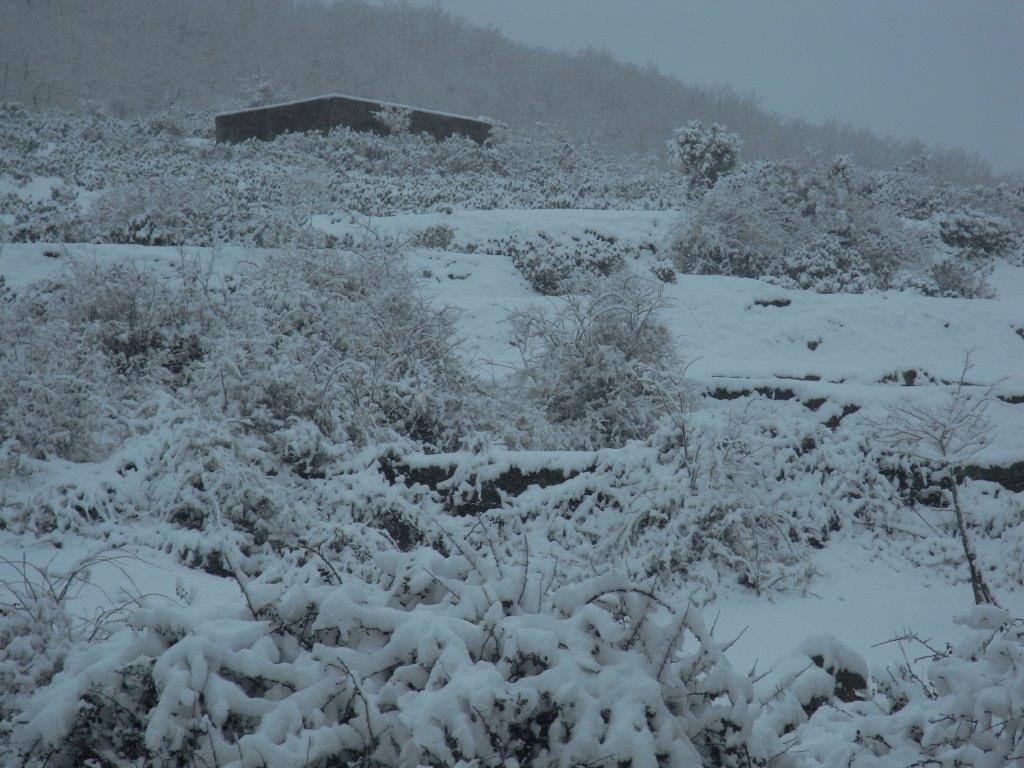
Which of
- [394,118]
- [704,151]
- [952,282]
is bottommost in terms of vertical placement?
[952,282]

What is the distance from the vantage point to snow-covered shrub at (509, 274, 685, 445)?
6648 millimetres

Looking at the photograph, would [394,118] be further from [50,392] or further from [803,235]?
[50,392]

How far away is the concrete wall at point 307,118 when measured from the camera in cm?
2491

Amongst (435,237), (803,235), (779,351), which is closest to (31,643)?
(779,351)

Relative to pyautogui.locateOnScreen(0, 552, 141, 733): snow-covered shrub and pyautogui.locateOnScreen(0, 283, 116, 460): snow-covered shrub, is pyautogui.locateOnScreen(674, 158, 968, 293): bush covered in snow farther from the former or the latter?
pyautogui.locateOnScreen(0, 552, 141, 733): snow-covered shrub

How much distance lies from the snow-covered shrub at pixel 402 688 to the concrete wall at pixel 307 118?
84.5 ft

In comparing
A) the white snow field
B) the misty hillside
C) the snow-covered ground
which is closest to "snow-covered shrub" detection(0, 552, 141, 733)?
the white snow field

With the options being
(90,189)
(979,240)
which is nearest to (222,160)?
(90,189)

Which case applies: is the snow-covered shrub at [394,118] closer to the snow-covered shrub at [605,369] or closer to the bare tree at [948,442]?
the snow-covered shrub at [605,369]

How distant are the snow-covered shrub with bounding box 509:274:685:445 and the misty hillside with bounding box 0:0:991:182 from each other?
36.4 m

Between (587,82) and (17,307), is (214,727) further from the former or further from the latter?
(587,82)

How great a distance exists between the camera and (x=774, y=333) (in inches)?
450

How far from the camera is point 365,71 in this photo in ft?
186

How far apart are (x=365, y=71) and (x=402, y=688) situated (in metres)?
62.1
